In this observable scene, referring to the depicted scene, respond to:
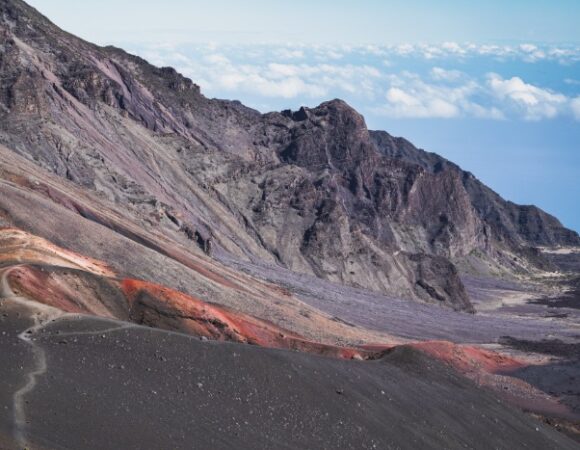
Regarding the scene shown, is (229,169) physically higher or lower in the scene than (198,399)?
higher

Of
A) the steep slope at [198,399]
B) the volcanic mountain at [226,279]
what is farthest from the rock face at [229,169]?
the steep slope at [198,399]

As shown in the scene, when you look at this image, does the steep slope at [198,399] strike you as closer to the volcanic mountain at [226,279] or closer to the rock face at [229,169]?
the volcanic mountain at [226,279]

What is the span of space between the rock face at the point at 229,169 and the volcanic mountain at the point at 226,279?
304mm

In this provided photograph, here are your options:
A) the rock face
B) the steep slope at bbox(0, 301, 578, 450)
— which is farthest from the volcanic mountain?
the rock face

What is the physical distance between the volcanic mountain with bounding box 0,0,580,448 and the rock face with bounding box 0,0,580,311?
30 centimetres

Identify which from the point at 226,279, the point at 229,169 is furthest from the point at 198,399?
the point at 229,169

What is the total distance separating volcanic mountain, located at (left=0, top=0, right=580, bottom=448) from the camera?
23.1 m

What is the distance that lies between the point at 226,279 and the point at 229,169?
4254 centimetres

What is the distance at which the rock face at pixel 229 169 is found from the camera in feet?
247

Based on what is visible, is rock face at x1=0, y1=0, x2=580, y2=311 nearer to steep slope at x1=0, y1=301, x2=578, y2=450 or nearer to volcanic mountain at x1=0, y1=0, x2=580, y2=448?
volcanic mountain at x1=0, y1=0, x2=580, y2=448

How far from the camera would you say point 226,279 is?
57.5m

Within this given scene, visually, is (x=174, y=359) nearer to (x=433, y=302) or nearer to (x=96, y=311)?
(x=96, y=311)

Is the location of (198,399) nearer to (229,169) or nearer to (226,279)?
(226,279)

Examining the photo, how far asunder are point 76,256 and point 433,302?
63.4 m
